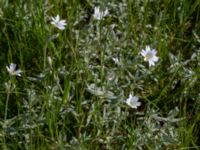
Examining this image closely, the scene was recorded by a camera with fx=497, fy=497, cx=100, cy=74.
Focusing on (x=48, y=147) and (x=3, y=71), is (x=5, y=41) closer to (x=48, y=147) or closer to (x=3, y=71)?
(x=3, y=71)

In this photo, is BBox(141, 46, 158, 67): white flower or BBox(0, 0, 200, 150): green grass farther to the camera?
BBox(141, 46, 158, 67): white flower

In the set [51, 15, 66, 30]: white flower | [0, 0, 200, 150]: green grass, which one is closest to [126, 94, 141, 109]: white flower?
[0, 0, 200, 150]: green grass

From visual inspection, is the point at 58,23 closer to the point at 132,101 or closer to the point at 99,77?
the point at 99,77

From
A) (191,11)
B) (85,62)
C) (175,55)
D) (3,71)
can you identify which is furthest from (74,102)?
(191,11)

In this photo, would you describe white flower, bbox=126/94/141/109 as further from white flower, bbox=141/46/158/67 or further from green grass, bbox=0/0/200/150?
white flower, bbox=141/46/158/67

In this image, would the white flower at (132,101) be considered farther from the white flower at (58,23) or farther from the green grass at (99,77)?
the white flower at (58,23)

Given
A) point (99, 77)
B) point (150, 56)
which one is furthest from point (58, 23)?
point (150, 56)

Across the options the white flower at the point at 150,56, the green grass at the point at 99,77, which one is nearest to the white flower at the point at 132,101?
the green grass at the point at 99,77

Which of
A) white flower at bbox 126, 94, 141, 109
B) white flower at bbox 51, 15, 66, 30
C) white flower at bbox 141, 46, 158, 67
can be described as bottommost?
white flower at bbox 126, 94, 141, 109
